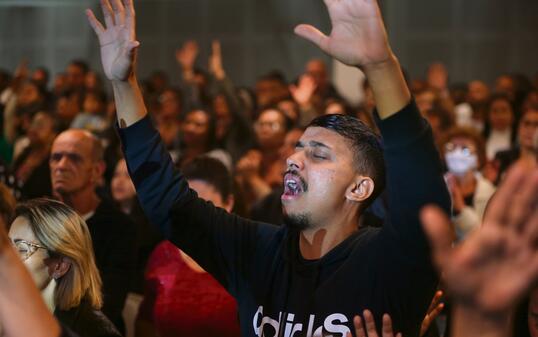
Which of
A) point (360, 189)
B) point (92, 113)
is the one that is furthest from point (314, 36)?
point (92, 113)

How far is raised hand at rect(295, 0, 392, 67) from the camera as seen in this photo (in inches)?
Answer: 85.3

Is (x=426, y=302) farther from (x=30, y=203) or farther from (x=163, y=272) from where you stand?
(x=163, y=272)

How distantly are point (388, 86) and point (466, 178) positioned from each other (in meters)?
3.65

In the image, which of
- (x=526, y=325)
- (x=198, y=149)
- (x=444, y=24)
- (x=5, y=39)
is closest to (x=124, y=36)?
(x=526, y=325)

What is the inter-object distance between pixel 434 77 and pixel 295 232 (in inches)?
287

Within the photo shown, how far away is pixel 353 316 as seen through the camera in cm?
254

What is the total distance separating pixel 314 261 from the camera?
106 inches

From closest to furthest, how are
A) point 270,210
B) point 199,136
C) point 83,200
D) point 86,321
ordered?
point 86,321, point 83,200, point 270,210, point 199,136

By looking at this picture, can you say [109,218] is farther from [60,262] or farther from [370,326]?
[370,326]

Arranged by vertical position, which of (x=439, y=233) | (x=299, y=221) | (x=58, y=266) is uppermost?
(x=439, y=233)

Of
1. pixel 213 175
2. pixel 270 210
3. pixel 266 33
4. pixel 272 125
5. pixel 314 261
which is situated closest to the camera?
pixel 314 261

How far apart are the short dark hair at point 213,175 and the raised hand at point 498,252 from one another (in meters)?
2.76

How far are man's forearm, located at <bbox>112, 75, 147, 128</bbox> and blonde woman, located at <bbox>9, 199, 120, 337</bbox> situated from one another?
22.5 inches

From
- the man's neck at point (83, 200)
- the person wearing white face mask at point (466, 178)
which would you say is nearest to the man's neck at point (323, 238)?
the man's neck at point (83, 200)
